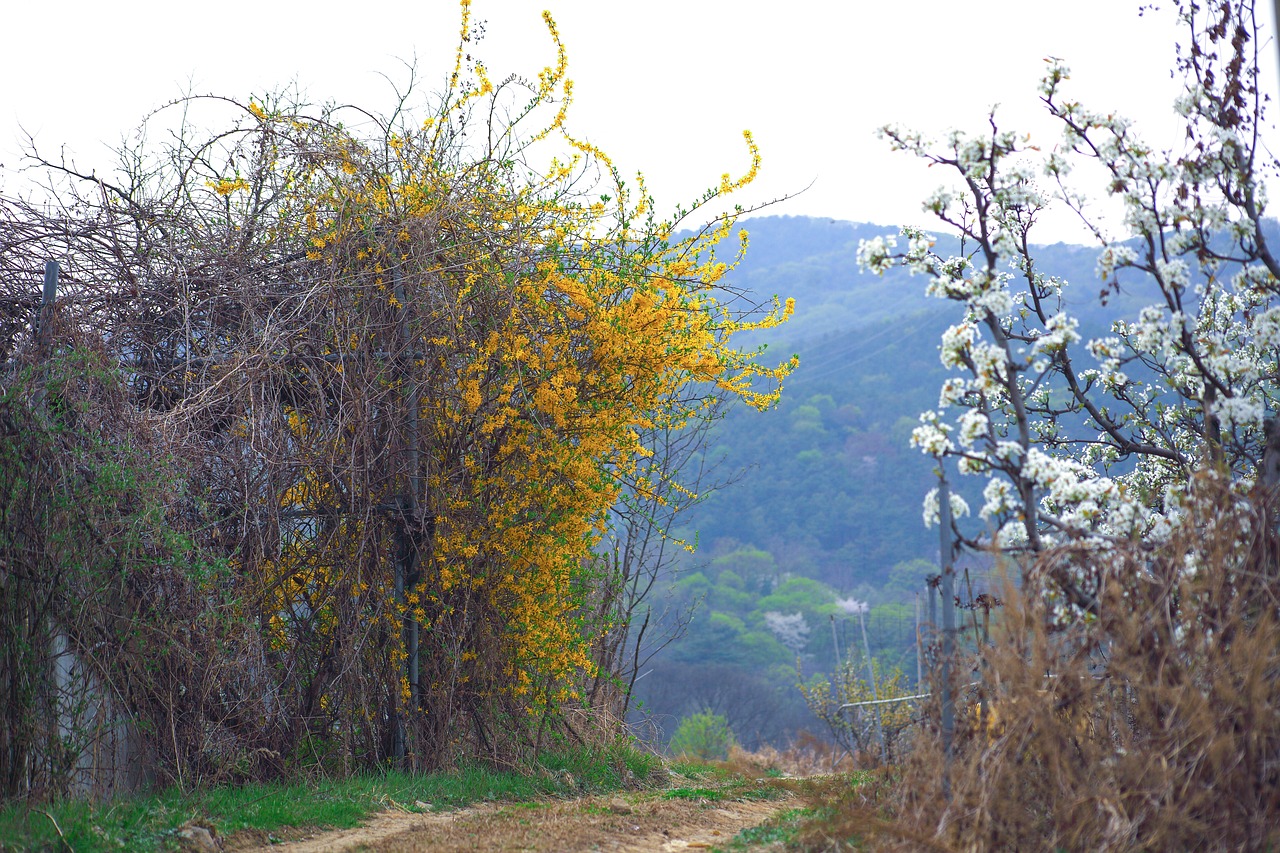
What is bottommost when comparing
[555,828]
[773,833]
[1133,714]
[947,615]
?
[773,833]

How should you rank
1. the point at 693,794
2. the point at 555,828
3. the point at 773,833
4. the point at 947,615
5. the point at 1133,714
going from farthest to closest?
the point at 693,794 < the point at 555,828 < the point at 773,833 < the point at 947,615 < the point at 1133,714

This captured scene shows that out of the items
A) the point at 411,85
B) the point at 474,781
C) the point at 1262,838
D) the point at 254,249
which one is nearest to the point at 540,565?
the point at 474,781

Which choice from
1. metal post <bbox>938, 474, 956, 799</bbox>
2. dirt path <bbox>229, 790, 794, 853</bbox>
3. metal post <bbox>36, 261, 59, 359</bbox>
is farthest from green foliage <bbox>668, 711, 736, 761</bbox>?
metal post <bbox>938, 474, 956, 799</bbox>

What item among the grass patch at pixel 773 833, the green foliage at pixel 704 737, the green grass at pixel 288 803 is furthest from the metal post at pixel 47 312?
the green foliage at pixel 704 737

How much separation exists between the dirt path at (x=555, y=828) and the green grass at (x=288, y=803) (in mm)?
184

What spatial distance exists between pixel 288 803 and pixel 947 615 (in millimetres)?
3555

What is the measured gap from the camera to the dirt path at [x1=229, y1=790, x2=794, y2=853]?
4.96 meters

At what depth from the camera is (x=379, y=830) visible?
17.5 ft

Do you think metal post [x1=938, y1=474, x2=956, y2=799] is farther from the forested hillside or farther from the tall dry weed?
the forested hillside

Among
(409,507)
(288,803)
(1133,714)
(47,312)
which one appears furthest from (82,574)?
(1133,714)

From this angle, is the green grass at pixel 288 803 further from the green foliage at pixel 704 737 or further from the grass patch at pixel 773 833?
the green foliage at pixel 704 737

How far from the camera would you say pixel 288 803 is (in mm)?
5531

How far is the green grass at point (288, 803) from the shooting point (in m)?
4.55

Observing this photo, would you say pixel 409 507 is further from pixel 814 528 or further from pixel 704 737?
pixel 814 528
